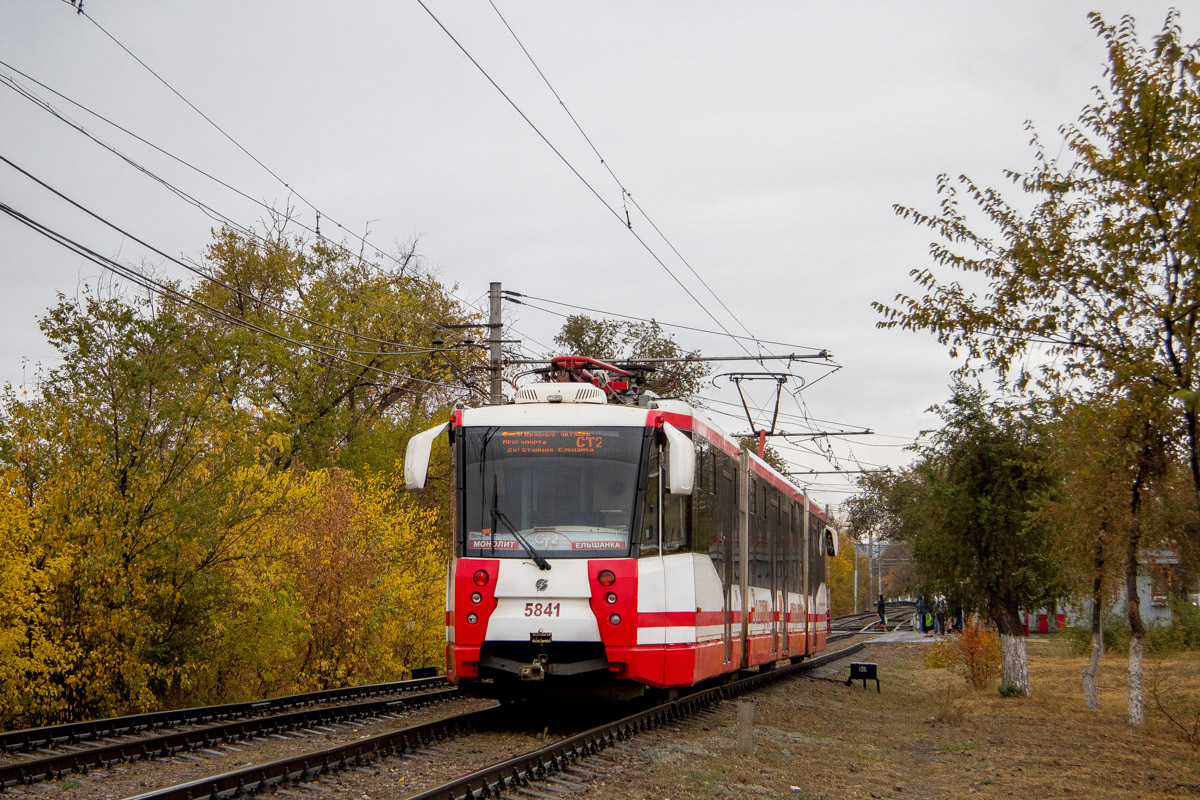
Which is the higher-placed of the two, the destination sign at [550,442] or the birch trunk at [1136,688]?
the destination sign at [550,442]

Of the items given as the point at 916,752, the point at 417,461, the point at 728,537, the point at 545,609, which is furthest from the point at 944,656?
the point at 417,461

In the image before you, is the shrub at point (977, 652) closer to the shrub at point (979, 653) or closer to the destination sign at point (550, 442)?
the shrub at point (979, 653)

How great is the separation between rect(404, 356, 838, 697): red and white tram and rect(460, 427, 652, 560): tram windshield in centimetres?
1

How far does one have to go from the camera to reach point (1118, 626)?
1407 inches

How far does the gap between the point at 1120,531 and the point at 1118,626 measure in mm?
21808

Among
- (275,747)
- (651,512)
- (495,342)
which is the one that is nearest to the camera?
(275,747)

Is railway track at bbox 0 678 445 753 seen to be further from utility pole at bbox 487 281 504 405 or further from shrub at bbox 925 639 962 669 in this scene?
shrub at bbox 925 639 962 669

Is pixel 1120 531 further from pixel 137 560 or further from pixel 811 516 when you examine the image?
pixel 137 560

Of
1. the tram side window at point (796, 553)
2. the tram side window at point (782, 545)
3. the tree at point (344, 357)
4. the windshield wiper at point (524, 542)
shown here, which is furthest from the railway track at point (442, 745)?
the tree at point (344, 357)

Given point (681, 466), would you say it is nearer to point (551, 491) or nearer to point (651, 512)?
point (651, 512)

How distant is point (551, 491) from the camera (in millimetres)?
12344

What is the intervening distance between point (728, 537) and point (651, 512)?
10.4 feet

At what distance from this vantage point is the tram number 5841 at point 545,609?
11906 mm

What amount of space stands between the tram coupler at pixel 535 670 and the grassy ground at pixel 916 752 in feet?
3.93
